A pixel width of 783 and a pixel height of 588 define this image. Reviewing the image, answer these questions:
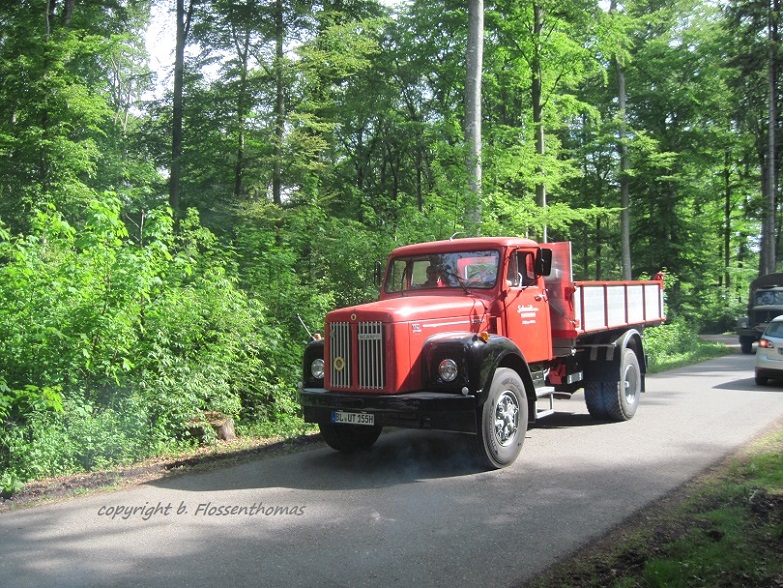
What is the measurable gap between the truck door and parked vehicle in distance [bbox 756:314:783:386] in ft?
23.2

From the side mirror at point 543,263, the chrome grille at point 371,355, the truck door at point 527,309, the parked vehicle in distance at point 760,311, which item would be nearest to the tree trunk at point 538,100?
the parked vehicle in distance at point 760,311

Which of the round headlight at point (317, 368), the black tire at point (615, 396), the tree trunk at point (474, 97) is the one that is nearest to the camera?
the round headlight at point (317, 368)

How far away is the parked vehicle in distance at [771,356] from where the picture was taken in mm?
13000

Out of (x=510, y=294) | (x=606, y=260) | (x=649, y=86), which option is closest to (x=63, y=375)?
(x=510, y=294)

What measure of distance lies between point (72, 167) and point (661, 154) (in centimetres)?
2440

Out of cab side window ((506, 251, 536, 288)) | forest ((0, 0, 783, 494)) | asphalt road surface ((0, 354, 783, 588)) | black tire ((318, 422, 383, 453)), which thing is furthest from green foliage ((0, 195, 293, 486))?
cab side window ((506, 251, 536, 288))

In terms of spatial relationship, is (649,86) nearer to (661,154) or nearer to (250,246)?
(661,154)

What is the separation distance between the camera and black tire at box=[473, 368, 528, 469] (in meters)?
6.72

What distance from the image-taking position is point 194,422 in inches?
325

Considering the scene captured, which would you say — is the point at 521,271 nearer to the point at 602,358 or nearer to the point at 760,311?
the point at 602,358

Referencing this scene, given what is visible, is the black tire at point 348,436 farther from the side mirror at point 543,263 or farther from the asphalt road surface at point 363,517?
the side mirror at point 543,263

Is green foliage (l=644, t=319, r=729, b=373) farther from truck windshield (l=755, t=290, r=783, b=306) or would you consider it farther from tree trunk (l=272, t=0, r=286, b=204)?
tree trunk (l=272, t=0, r=286, b=204)

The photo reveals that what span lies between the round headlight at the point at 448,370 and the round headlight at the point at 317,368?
1.53 metres

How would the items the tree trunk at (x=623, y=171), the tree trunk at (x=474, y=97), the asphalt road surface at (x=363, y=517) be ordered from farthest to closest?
the tree trunk at (x=623, y=171), the tree trunk at (x=474, y=97), the asphalt road surface at (x=363, y=517)
